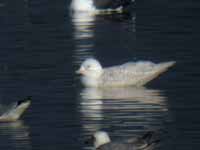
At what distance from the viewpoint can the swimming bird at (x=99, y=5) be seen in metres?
27.8

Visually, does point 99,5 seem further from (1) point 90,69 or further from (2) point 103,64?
(1) point 90,69

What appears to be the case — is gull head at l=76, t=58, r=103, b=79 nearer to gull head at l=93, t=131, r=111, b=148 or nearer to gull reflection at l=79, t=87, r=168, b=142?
gull reflection at l=79, t=87, r=168, b=142

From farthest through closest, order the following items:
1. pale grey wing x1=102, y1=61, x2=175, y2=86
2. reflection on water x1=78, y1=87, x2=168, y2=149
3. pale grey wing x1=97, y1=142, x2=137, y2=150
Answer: pale grey wing x1=102, y1=61, x2=175, y2=86 < reflection on water x1=78, y1=87, x2=168, y2=149 < pale grey wing x1=97, y1=142, x2=137, y2=150

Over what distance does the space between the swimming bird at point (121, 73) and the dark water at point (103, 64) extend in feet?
0.55

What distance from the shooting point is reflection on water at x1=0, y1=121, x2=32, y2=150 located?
47.4ft

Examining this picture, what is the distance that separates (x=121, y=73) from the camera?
1816 centimetres

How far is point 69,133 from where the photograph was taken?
15.0m

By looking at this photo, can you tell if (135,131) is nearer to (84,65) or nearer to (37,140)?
(37,140)

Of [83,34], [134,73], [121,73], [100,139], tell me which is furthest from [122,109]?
[83,34]

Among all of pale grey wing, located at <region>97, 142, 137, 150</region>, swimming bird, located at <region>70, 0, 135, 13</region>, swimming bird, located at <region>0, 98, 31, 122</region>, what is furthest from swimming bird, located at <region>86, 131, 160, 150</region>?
swimming bird, located at <region>70, 0, 135, 13</region>

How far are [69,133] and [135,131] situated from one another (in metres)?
0.83

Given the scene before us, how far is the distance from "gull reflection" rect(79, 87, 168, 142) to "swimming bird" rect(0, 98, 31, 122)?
0.80 metres

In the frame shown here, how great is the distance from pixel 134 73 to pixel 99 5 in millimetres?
10539

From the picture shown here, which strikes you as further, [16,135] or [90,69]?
[90,69]
